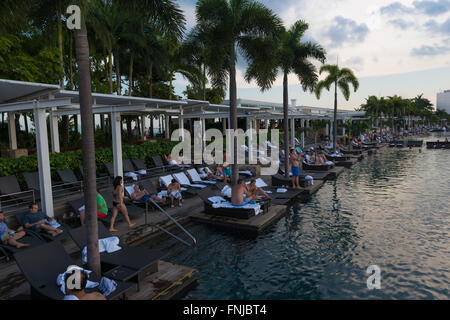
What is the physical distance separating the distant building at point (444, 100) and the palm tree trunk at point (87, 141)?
22573 centimetres

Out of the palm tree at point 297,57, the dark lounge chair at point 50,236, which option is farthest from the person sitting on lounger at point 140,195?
the palm tree at point 297,57

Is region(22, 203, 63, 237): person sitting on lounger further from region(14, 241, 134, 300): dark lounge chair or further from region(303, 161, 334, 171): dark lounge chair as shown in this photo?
region(303, 161, 334, 171): dark lounge chair

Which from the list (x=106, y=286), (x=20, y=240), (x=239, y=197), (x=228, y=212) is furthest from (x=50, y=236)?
(x=239, y=197)

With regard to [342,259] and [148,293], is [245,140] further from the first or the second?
[148,293]

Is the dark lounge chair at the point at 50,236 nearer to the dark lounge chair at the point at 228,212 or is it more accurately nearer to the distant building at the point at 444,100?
the dark lounge chair at the point at 228,212

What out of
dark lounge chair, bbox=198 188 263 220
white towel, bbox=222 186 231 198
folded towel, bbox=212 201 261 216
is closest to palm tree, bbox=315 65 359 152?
white towel, bbox=222 186 231 198

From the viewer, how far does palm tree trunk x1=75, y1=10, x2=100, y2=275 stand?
436cm

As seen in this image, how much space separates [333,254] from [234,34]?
8125 millimetres

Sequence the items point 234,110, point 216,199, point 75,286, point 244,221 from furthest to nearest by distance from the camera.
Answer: point 234,110 → point 216,199 → point 244,221 → point 75,286

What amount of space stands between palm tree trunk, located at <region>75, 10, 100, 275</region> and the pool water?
178 cm

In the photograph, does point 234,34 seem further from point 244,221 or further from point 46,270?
point 46,270

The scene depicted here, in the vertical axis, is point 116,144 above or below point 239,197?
above

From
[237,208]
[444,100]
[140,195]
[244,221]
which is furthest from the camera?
[444,100]

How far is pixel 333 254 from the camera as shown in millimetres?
6738
